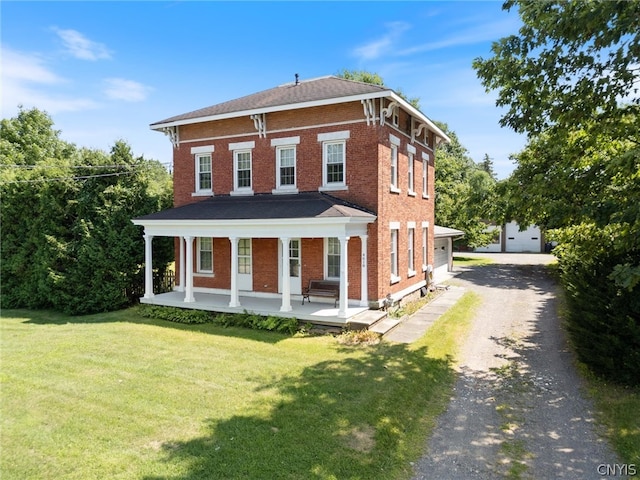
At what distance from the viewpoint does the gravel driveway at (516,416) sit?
5793mm

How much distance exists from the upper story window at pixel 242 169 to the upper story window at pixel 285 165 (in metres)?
1.41

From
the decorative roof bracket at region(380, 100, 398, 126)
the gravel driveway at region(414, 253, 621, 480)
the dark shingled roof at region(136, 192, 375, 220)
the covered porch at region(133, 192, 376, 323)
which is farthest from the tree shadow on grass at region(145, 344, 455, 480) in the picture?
the decorative roof bracket at region(380, 100, 398, 126)

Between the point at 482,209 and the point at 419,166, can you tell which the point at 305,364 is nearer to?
the point at 482,209

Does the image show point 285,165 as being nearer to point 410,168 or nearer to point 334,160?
point 334,160

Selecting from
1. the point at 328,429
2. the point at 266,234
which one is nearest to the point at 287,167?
the point at 266,234

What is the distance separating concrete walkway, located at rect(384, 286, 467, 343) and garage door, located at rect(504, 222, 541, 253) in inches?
1239

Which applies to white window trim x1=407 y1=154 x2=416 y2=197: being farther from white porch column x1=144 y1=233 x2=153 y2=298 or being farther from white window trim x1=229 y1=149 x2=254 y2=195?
white porch column x1=144 y1=233 x2=153 y2=298

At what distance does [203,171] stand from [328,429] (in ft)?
45.3

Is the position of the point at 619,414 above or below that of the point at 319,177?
below

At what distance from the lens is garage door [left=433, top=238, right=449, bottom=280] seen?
2464 centimetres

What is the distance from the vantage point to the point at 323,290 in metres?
14.2

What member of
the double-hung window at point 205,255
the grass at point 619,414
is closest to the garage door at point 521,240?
the double-hung window at point 205,255

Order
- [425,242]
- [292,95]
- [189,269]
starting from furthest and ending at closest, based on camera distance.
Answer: [425,242], [292,95], [189,269]

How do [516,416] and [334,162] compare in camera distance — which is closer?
[516,416]
